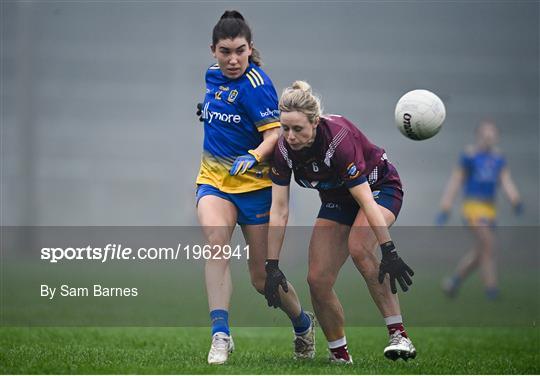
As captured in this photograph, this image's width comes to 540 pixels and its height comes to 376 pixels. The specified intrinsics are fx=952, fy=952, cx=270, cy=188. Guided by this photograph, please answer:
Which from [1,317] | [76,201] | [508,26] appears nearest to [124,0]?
[76,201]

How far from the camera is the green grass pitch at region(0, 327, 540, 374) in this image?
5398 mm

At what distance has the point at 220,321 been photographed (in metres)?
5.69

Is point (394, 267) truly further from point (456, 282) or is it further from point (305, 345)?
point (456, 282)

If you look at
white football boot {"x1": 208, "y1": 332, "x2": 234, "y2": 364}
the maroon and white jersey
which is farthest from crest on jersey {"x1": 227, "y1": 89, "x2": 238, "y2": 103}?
white football boot {"x1": 208, "y1": 332, "x2": 234, "y2": 364}

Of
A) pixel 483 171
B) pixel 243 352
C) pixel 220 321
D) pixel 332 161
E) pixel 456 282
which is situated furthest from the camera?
pixel 483 171

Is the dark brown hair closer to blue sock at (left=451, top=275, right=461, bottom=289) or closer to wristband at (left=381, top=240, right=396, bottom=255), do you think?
wristband at (left=381, top=240, right=396, bottom=255)

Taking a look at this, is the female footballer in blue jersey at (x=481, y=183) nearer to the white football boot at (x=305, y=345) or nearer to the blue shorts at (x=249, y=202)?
the white football boot at (x=305, y=345)

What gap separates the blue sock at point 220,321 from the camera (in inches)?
223

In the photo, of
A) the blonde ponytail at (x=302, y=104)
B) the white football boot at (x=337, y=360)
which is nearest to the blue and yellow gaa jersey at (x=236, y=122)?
the blonde ponytail at (x=302, y=104)

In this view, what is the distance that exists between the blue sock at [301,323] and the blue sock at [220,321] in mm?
630

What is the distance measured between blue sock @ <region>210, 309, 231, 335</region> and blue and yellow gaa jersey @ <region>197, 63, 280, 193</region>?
756 mm

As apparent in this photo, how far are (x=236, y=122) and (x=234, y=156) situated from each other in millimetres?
215

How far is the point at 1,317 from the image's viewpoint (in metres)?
8.59

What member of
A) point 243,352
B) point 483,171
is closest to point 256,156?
point 243,352
